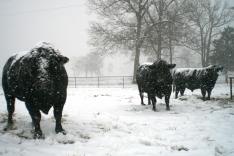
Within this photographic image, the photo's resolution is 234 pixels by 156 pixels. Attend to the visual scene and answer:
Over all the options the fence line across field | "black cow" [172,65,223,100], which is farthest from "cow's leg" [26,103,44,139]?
the fence line across field

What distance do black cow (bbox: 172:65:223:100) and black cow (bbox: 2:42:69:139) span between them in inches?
343

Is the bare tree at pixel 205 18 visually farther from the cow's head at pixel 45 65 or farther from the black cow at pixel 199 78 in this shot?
the cow's head at pixel 45 65

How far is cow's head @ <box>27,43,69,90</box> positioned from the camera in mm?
5922

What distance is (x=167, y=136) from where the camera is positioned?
647 cm

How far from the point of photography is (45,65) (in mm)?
6082

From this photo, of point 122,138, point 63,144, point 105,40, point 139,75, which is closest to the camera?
point 63,144

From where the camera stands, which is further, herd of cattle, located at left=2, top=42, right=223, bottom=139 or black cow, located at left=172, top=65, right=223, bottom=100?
black cow, located at left=172, top=65, right=223, bottom=100

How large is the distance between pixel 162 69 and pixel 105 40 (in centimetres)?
1899

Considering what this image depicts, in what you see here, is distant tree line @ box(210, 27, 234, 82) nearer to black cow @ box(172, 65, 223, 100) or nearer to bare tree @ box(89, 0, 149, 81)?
bare tree @ box(89, 0, 149, 81)

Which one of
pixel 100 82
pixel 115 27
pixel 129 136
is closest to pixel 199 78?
pixel 129 136

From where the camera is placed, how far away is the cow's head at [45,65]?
5922 millimetres

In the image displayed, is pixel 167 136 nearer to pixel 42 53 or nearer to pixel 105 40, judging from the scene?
pixel 42 53

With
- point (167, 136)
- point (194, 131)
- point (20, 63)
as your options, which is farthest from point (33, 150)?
point (194, 131)

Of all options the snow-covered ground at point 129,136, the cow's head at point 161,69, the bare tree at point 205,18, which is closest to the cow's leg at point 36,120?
the snow-covered ground at point 129,136
